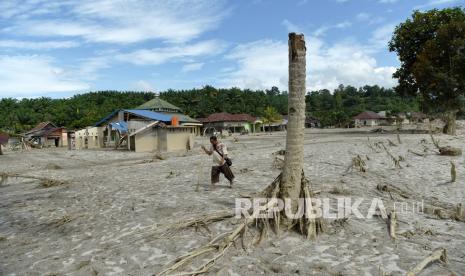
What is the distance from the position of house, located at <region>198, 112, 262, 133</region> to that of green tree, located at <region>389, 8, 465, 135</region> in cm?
4566

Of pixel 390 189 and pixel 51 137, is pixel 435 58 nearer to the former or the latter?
pixel 390 189

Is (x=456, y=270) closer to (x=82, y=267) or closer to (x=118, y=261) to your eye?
(x=118, y=261)

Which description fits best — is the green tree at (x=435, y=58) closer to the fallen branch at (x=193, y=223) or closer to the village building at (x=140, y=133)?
the village building at (x=140, y=133)

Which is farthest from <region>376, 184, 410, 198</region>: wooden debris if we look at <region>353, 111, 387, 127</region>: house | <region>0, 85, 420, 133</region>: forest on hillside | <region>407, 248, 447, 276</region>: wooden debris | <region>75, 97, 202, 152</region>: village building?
<region>353, 111, 387, 127</region>: house

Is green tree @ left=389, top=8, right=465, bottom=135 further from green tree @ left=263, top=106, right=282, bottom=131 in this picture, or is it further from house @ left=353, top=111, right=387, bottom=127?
house @ left=353, top=111, right=387, bottom=127

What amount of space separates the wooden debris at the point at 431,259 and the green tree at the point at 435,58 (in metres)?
29.7

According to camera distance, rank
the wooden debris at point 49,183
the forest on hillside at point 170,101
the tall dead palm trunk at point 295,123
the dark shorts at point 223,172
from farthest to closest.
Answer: the forest on hillside at point 170,101
the wooden debris at point 49,183
the dark shorts at point 223,172
the tall dead palm trunk at point 295,123

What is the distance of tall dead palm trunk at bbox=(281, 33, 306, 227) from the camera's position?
23.2 feet

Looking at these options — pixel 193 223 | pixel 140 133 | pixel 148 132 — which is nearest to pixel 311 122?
pixel 148 132

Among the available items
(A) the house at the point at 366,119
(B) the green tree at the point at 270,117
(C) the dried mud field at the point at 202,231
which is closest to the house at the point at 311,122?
(A) the house at the point at 366,119

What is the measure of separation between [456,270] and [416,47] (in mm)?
36187

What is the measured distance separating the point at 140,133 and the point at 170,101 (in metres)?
60.8

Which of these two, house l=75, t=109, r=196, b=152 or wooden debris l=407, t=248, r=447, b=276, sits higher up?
house l=75, t=109, r=196, b=152

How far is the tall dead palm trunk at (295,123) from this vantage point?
7.07 meters
